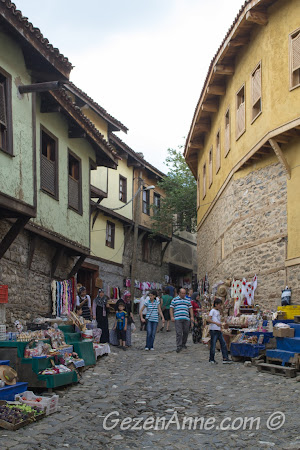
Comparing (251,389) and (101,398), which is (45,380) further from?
(251,389)

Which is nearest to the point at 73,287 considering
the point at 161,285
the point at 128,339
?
the point at 128,339

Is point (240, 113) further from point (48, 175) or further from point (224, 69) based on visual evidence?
point (48, 175)

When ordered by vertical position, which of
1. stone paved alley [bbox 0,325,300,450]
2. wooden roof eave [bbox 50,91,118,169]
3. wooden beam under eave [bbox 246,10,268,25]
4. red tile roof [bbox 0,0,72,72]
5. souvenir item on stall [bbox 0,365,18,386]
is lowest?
stone paved alley [bbox 0,325,300,450]

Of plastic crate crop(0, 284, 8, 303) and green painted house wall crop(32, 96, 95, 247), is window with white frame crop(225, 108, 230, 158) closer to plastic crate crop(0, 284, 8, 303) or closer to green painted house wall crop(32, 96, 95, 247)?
green painted house wall crop(32, 96, 95, 247)

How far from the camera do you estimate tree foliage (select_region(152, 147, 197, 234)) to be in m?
33.2

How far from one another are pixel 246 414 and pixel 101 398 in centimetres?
247

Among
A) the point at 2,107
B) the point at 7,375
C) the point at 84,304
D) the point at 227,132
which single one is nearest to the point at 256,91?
the point at 227,132

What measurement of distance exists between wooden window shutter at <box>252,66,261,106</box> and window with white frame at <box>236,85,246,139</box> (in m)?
0.92

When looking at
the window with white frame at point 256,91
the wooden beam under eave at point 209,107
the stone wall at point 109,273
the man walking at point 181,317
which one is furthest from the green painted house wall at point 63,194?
the stone wall at point 109,273

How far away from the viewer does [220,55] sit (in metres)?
18.0

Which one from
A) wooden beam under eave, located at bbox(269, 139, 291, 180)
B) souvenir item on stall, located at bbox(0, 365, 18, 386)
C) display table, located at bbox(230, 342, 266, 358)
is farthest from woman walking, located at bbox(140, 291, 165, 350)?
souvenir item on stall, located at bbox(0, 365, 18, 386)

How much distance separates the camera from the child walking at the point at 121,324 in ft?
49.7

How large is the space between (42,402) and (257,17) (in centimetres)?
1190

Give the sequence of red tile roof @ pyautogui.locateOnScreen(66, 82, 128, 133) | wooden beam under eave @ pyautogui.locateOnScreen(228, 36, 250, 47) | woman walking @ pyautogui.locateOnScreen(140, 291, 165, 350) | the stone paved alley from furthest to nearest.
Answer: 1. red tile roof @ pyautogui.locateOnScreen(66, 82, 128, 133)
2. wooden beam under eave @ pyautogui.locateOnScreen(228, 36, 250, 47)
3. woman walking @ pyautogui.locateOnScreen(140, 291, 165, 350)
4. the stone paved alley
